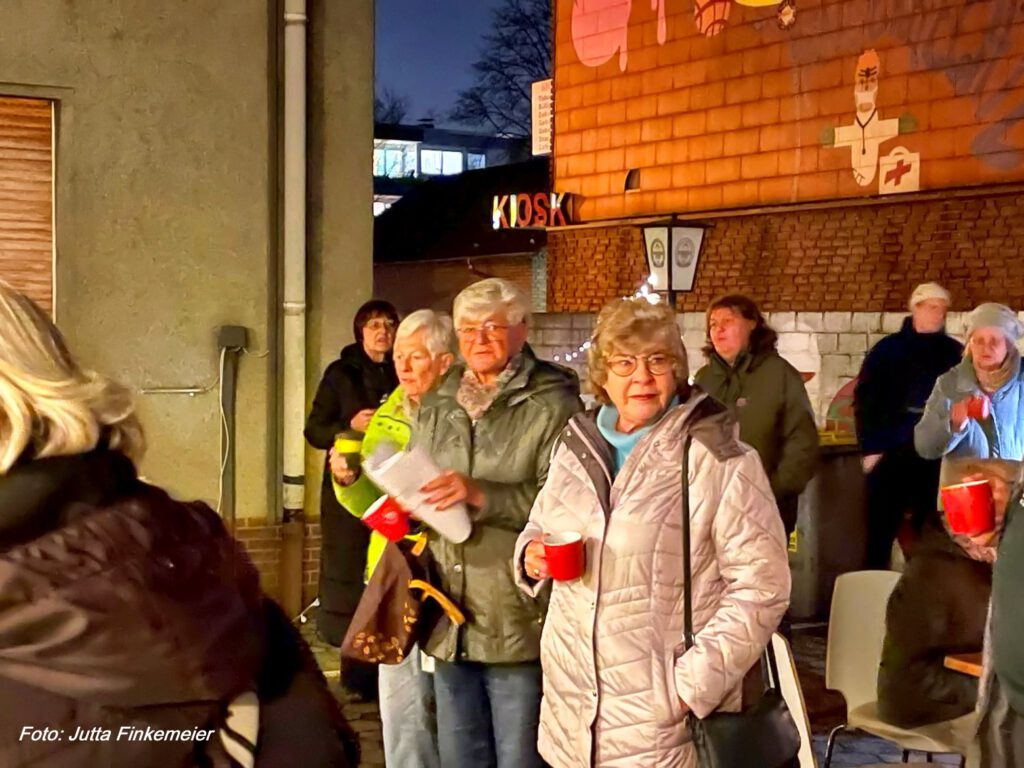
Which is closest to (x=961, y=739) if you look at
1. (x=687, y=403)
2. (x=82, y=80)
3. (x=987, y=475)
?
(x=987, y=475)

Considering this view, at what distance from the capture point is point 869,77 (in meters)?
12.0

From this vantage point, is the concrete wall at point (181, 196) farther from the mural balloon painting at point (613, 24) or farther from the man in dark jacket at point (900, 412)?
the mural balloon painting at point (613, 24)

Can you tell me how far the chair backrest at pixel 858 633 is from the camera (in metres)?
5.04

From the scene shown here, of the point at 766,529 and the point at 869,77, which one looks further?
the point at 869,77

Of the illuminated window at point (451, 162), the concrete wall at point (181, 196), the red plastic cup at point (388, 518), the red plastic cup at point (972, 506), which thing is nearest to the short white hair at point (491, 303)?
the red plastic cup at point (388, 518)

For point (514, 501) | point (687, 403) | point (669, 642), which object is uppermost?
point (687, 403)

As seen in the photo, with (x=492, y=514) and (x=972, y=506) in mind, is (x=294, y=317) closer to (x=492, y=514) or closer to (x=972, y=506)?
(x=492, y=514)

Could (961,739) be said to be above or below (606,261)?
below

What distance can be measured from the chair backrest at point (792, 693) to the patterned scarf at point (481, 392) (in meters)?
1.17

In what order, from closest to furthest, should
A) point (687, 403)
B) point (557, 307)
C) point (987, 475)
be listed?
point (987, 475) → point (687, 403) → point (557, 307)

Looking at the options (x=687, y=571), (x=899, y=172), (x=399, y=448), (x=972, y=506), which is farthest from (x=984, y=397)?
(x=899, y=172)

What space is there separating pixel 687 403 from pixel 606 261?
12.5 meters

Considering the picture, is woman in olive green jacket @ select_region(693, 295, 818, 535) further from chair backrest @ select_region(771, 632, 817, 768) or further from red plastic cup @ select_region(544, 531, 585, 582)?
red plastic cup @ select_region(544, 531, 585, 582)

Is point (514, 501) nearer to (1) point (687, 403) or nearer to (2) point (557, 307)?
(1) point (687, 403)
